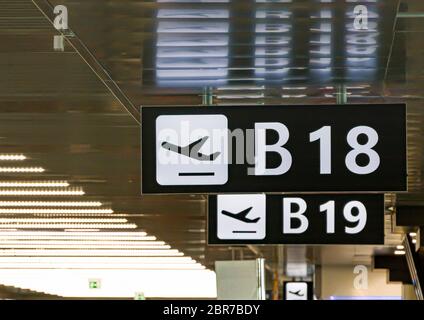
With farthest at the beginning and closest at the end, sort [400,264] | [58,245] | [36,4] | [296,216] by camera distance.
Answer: [400,264]
[58,245]
[296,216]
[36,4]

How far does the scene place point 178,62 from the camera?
9125mm

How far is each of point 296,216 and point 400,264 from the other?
16004 mm

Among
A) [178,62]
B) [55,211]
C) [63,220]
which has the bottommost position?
[63,220]

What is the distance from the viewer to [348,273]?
28.8m

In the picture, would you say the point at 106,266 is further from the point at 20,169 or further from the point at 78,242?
the point at 20,169

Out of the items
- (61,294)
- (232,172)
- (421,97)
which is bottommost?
(61,294)

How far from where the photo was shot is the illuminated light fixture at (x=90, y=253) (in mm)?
23606

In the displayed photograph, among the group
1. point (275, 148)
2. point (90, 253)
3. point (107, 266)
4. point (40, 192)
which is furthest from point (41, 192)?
point (107, 266)

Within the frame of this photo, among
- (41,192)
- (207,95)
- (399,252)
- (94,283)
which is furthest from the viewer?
(94,283)

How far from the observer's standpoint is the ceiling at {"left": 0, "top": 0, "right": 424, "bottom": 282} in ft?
25.6

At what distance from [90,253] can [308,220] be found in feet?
51.6

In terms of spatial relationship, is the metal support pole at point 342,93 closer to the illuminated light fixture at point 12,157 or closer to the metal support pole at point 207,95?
the metal support pole at point 207,95
